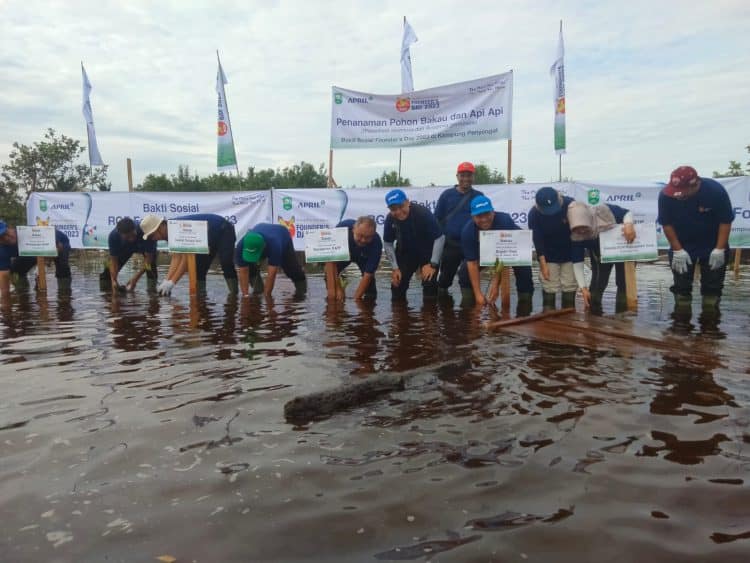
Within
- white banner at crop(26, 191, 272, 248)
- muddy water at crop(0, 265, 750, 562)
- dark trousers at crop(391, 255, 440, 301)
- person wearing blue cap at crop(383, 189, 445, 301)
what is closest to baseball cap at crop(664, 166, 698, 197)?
muddy water at crop(0, 265, 750, 562)

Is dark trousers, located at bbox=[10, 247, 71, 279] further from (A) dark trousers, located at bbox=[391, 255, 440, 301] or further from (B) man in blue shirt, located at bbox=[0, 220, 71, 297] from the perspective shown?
(A) dark trousers, located at bbox=[391, 255, 440, 301]

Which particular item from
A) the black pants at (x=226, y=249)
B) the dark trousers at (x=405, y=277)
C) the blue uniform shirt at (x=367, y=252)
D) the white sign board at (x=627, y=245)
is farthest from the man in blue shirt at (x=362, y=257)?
the white sign board at (x=627, y=245)

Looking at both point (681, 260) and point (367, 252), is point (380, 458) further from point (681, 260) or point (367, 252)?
point (681, 260)

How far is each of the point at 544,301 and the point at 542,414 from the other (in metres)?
4.45

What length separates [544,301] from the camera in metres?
6.91

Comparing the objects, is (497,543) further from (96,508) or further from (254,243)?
(254,243)

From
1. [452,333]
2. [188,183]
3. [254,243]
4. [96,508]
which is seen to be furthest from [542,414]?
[188,183]

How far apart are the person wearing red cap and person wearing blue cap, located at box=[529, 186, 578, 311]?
1.20 metres

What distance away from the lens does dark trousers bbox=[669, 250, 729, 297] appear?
20.9 ft

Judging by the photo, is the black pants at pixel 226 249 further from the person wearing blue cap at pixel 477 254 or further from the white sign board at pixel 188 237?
the person wearing blue cap at pixel 477 254

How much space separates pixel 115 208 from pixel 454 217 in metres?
8.69

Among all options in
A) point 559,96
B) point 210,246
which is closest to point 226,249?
point 210,246

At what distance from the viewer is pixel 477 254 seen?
685 cm

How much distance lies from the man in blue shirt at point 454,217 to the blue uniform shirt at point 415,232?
0.24 metres
